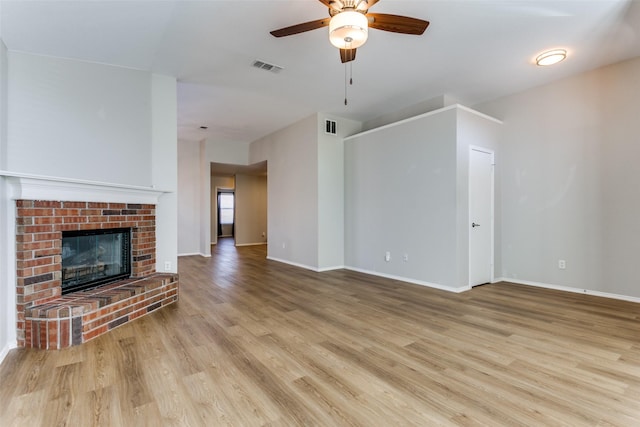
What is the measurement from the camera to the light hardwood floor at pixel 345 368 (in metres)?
1.61

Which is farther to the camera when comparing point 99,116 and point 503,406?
point 99,116

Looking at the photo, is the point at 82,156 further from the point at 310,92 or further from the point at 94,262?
the point at 310,92

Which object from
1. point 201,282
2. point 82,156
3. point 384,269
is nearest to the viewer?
point 82,156

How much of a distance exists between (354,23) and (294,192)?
4245 mm

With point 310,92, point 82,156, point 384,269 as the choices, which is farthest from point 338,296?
point 82,156

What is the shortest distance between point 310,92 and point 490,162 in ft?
9.73

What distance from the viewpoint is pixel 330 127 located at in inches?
223

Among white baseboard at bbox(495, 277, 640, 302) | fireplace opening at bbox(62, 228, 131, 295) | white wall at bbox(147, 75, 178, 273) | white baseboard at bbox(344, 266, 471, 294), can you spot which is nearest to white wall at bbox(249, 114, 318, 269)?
white baseboard at bbox(344, 266, 471, 294)

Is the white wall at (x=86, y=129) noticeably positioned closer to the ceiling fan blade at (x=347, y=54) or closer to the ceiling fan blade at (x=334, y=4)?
the ceiling fan blade at (x=347, y=54)

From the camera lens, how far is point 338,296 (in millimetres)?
3881

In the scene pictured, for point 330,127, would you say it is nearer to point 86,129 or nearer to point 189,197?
point 86,129

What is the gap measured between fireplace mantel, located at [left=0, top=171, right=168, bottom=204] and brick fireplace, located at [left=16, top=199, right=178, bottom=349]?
0.20 ft

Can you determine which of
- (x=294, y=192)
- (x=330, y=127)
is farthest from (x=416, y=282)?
(x=330, y=127)

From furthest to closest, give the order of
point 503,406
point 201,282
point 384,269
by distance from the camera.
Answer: point 384,269 → point 201,282 → point 503,406
